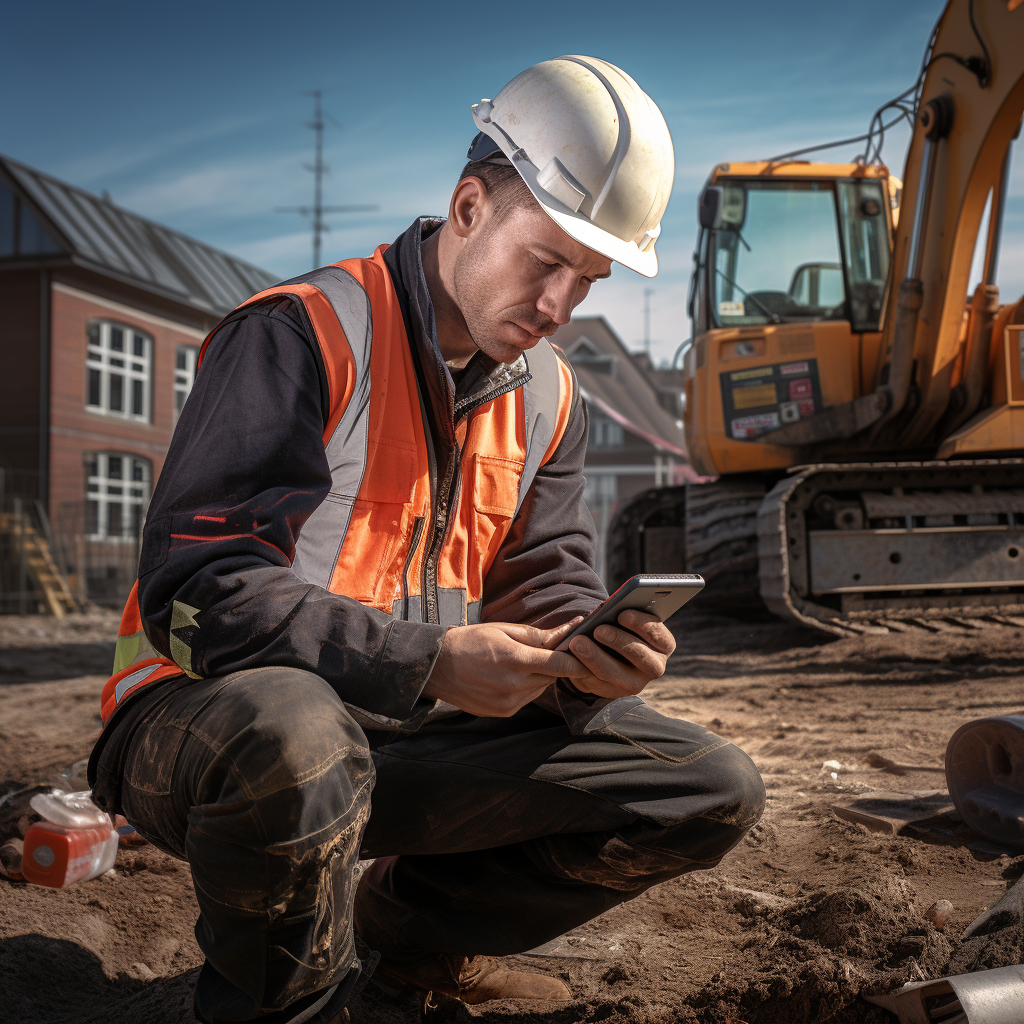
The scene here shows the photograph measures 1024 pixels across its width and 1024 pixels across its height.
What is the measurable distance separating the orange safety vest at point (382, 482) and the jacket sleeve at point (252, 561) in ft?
0.17

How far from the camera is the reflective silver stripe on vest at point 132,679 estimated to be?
2029mm

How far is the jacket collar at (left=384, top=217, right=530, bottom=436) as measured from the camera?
90.8 inches

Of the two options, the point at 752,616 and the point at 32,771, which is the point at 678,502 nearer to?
the point at 752,616

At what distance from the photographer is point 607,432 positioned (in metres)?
34.2

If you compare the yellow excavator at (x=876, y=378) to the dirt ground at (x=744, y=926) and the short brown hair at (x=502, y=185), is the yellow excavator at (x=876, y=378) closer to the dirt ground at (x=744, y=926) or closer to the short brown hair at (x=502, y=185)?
the dirt ground at (x=744, y=926)

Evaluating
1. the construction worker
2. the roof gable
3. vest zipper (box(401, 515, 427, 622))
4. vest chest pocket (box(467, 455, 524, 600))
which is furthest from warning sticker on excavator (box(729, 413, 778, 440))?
the roof gable

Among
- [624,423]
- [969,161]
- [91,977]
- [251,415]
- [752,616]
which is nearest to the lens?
[251,415]

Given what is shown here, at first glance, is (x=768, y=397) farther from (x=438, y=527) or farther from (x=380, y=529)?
(x=380, y=529)

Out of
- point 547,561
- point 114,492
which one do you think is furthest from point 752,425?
point 114,492

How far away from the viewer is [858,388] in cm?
796

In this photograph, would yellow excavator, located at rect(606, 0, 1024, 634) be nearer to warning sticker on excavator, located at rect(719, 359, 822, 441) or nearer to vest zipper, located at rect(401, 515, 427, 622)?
Answer: warning sticker on excavator, located at rect(719, 359, 822, 441)

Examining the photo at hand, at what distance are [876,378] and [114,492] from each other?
17270mm

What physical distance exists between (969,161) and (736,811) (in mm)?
6216

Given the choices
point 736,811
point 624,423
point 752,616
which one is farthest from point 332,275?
point 624,423
